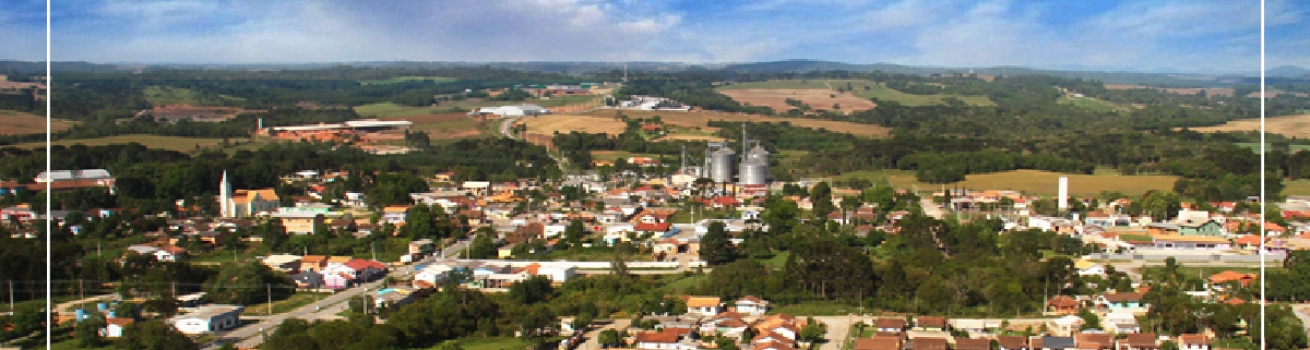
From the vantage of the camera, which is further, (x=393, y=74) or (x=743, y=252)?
(x=393, y=74)

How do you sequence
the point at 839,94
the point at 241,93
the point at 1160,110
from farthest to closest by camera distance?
1. the point at 839,94
2. the point at 241,93
3. the point at 1160,110

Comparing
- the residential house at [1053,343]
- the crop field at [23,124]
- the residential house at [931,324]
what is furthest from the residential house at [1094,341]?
Answer: the crop field at [23,124]

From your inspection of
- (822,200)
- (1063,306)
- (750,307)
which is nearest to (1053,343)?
(1063,306)

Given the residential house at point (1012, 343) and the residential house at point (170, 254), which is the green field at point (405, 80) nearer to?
the residential house at point (170, 254)

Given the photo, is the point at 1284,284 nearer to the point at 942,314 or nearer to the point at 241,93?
the point at 942,314

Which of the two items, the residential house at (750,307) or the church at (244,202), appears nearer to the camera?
the residential house at (750,307)

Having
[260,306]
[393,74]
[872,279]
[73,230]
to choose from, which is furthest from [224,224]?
[393,74]

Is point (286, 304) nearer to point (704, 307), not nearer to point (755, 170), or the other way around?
point (704, 307)
